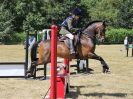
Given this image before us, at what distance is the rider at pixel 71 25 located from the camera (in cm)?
1288

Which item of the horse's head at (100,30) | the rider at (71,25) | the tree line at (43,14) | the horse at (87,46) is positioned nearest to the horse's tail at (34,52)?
the horse at (87,46)

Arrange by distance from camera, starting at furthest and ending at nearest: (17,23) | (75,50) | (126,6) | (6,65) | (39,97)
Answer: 1. (126,6)
2. (17,23)
3. (6,65)
4. (75,50)
5. (39,97)

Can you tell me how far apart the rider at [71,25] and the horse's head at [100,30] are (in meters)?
0.78

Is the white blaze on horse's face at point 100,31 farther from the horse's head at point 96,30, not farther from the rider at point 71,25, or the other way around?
the rider at point 71,25

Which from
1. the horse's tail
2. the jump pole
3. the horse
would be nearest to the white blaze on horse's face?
the horse

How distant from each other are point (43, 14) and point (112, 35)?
13.4m

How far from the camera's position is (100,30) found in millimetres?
13602

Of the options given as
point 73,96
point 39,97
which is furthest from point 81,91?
point 39,97

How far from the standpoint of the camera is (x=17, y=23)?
71250 mm

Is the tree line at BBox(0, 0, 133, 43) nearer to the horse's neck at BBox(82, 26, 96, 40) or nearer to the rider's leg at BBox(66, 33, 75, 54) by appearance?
the horse's neck at BBox(82, 26, 96, 40)

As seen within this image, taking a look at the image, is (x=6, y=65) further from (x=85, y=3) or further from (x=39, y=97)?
(x=85, y=3)

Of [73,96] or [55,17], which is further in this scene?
[55,17]

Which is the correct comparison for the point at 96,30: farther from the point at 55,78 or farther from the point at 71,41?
the point at 55,78

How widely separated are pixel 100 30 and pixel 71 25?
1175 mm
